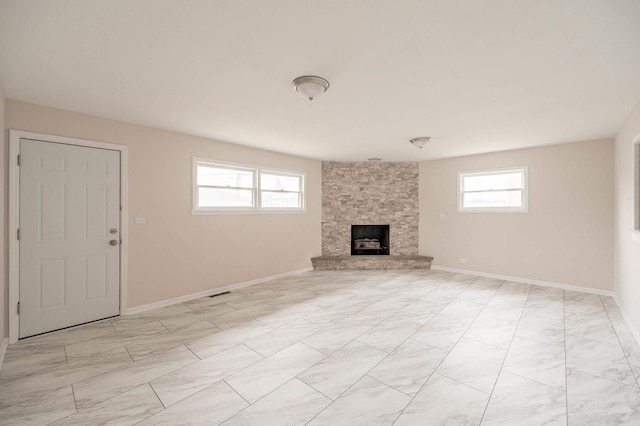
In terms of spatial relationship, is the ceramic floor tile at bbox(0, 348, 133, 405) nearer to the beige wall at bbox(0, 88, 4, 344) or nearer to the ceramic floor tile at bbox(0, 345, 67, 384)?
the ceramic floor tile at bbox(0, 345, 67, 384)

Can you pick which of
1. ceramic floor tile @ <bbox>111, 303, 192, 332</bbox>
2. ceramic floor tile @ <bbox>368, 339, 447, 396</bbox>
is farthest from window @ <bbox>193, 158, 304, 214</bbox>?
ceramic floor tile @ <bbox>368, 339, 447, 396</bbox>

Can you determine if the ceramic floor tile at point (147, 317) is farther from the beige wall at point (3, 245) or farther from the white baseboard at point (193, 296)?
the beige wall at point (3, 245)

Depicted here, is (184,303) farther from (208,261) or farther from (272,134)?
(272,134)

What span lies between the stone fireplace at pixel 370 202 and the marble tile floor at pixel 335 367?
2.79m

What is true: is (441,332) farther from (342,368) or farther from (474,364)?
(342,368)

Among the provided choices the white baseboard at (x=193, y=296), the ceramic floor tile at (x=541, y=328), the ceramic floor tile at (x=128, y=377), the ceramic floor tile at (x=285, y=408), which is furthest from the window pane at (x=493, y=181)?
the ceramic floor tile at (x=128, y=377)

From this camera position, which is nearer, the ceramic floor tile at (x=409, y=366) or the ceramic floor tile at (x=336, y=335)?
the ceramic floor tile at (x=409, y=366)

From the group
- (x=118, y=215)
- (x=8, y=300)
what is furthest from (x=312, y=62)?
(x=8, y=300)

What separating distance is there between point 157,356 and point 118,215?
2023 mm

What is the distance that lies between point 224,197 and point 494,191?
5.32 metres

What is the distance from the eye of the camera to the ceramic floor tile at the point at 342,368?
7.34ft

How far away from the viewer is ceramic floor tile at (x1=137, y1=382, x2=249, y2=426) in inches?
73.1

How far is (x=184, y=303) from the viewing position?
14.1 ft

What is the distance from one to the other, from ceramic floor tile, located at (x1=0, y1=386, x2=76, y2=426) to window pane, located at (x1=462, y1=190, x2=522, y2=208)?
6.71m
